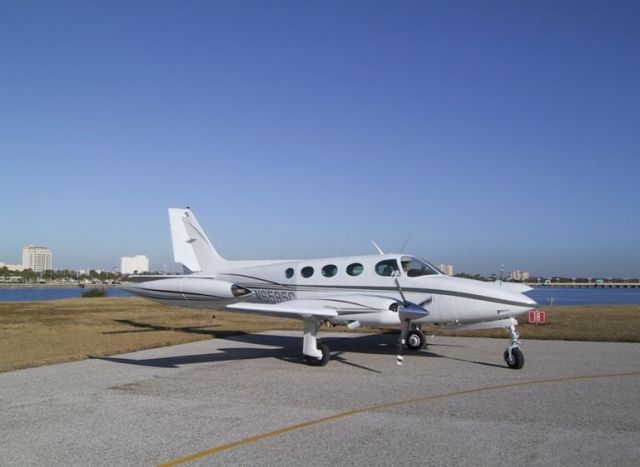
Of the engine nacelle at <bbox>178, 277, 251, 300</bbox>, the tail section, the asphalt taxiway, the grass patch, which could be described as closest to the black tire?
the asphalt taxiway

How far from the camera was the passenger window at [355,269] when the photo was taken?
16359 millimetres

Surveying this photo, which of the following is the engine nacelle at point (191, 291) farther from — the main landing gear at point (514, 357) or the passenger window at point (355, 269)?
the main landing gear at point (514, 357)

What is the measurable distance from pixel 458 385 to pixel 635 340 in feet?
38.2

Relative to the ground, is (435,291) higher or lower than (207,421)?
higher

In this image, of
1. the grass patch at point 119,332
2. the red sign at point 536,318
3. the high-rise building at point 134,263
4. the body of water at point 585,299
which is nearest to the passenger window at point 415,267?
the grass patch at point 119,332

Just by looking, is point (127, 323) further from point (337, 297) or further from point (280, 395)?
point (280, 395)

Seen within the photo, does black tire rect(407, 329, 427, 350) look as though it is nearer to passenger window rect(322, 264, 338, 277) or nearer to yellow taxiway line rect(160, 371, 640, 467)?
passenger window rect(322, 264, 338, 277)

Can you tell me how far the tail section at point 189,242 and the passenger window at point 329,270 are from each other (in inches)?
237

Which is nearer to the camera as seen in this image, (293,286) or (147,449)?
(147,449)

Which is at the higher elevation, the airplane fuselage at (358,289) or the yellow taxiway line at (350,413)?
the airplane fuselage at (358,289)

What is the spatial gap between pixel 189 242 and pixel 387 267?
9.32 m

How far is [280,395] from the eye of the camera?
1055 cm

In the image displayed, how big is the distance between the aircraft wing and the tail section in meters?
7.24

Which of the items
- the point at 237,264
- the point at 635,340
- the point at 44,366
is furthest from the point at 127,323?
the point at 635,340
